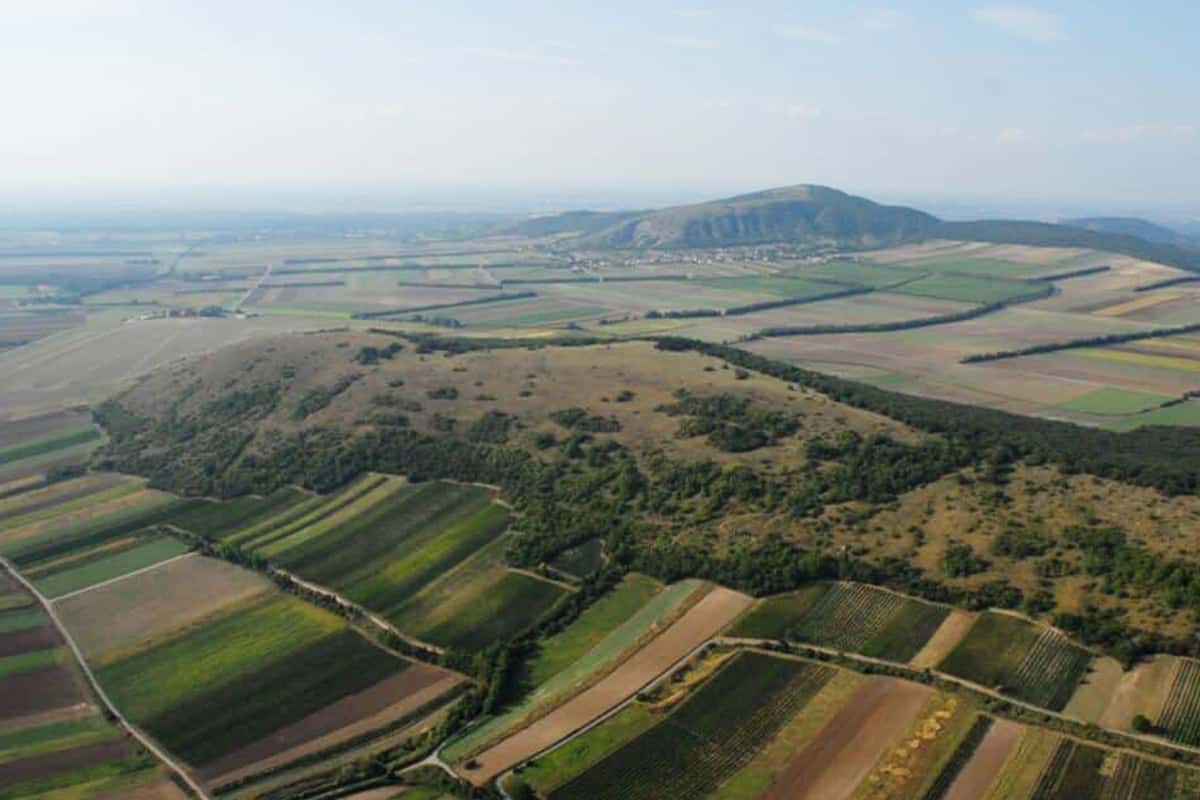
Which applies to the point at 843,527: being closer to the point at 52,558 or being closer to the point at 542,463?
the point at 542,463

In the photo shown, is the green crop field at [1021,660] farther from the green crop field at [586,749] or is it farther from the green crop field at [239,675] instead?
the green crop field at [239,675]

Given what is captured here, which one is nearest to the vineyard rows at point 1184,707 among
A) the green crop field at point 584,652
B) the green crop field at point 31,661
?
the green crop field at point 584,652

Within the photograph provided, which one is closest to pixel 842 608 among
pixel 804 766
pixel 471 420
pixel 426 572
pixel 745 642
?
pixel 745 642

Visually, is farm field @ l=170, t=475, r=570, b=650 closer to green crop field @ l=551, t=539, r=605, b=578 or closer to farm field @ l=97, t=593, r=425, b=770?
green crop field @ l=551, t=539, r=605, b=578

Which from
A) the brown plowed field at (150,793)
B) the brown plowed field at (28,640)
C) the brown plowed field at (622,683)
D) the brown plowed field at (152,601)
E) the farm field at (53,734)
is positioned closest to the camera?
the brown plowed field at (150,793)

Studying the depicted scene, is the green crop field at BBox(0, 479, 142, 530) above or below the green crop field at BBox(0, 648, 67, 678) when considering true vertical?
above

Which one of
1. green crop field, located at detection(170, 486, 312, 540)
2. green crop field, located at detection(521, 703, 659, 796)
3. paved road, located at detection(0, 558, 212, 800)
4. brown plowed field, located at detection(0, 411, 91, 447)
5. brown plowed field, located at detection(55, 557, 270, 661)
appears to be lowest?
paved road, located at detection(0, 558, 212, 800)

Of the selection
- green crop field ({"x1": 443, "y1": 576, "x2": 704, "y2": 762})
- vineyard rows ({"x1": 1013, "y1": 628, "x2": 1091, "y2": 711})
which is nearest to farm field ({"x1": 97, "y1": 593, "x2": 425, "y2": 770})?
green crop field ({"x1": 443, "y1": 576, "x2": 704, "y2": 762})
